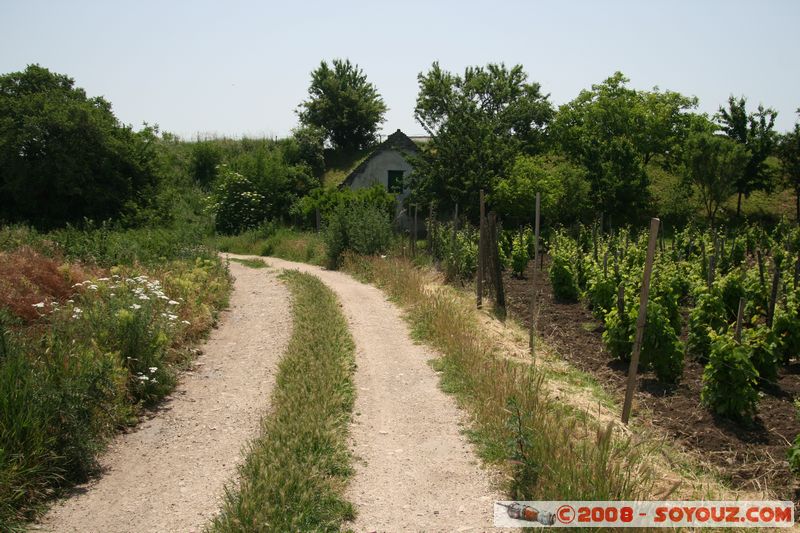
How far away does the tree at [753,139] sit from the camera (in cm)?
2692

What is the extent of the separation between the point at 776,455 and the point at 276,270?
50.2 feet

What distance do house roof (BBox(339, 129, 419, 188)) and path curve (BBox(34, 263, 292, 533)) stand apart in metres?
21.2

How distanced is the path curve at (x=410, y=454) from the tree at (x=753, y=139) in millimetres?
22980

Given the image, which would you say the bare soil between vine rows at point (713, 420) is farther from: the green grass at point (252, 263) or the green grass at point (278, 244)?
the green grass at point (278, 244)

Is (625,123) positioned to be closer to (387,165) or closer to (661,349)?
(387,165)

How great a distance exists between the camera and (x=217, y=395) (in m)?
8.52

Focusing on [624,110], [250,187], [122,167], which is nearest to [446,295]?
[122,167]

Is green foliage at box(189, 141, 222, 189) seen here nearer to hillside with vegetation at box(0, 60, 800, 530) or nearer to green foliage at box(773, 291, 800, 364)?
hillside with vegetation at box(0, 60, 800, 530)

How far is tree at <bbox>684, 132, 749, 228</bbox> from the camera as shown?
79.8 ft

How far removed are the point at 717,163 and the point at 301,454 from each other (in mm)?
23407

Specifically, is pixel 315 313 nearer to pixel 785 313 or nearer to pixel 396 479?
pixel 396 479

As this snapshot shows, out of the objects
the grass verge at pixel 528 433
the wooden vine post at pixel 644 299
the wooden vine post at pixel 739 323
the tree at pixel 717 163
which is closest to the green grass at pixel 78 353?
the grass verge at pixel 528 433

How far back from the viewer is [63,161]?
Answer: 18.3m

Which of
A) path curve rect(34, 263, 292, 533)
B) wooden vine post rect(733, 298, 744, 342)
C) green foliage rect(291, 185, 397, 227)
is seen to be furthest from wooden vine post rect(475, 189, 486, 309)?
green foliage rect(291, 185, 397, 227)
